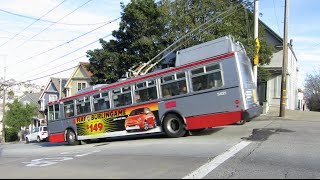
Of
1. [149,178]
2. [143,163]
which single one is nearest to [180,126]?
[143,163]

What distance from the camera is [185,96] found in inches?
631

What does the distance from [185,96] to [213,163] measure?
20.7ft

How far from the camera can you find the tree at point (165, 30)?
2558cm

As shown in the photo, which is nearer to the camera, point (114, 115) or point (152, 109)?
point (152, 109)

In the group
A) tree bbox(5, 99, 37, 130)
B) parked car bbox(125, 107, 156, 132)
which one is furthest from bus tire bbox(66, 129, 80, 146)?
tree bbox(5, 99, 37, 130)

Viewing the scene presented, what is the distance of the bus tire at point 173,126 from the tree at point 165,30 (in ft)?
26.7

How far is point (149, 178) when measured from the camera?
26.5 feet

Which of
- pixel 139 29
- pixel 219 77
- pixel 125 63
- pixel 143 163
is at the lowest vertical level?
pixel 143 163

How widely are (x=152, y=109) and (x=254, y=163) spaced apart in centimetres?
774

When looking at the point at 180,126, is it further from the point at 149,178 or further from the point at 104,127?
the point at 149,178

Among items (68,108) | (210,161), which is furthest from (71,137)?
(210,161)

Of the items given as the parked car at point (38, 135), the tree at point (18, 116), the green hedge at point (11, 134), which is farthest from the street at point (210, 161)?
the green hedge at point (11, 134)

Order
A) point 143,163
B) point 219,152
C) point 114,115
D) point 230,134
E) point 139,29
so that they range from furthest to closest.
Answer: point 139,29, point 114,115, point 230,134, point 219,152, point 143,163

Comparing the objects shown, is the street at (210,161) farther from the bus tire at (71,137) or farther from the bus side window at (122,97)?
the bus tire at (71,137)
